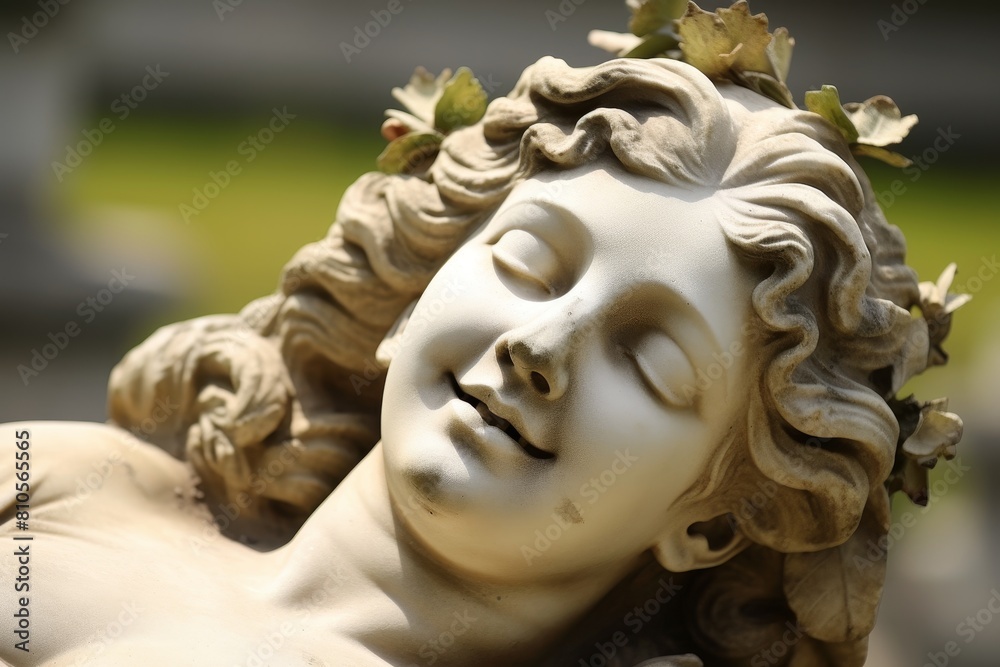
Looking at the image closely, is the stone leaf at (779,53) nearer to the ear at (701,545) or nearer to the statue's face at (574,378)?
the statue's face at (574,378)

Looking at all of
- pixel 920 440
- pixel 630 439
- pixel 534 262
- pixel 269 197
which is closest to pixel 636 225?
pixel 534 262

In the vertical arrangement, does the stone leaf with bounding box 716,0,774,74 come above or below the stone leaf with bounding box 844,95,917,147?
above

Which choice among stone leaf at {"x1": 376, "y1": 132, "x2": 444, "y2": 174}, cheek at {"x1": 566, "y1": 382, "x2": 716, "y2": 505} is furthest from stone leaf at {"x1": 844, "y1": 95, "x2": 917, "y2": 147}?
stone leaf at {"x1": 376, "y1": 132, "x2": 444, "y2": 174}

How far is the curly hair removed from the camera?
1.43 m

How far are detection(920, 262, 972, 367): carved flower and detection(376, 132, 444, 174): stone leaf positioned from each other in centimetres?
71

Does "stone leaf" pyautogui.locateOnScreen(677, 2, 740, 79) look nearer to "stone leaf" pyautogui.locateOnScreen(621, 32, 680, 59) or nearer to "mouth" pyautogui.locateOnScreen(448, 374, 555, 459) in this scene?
"stone leaf" pyautogui.locateOnScreen(621, 32, 680, 59)

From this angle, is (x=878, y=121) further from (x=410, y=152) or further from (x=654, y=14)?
(x=410, y=152)

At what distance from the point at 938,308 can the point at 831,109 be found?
0.32m

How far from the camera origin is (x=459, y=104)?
174 centimetres

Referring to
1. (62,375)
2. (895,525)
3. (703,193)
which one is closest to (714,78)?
(703,193)

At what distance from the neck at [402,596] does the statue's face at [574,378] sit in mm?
66

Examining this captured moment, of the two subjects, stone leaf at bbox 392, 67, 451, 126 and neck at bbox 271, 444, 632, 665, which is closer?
neck at bbox 271, 444, 632, 665

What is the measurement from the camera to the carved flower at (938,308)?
64.9 inches

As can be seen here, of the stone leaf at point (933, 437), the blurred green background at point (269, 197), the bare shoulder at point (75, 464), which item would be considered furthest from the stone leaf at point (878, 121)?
the blurred green background at point (269, 197)
